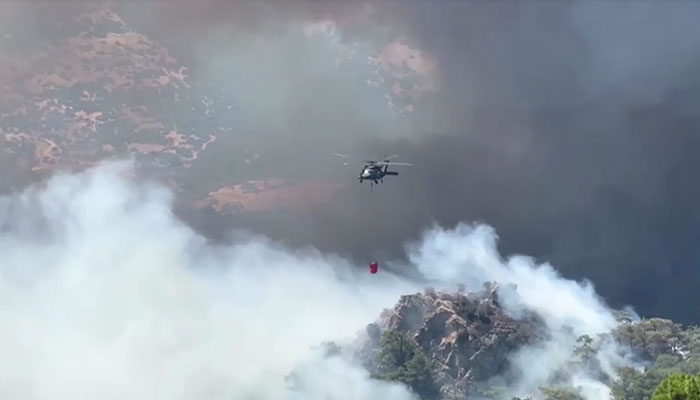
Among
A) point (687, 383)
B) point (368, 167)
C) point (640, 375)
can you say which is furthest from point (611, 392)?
point (687, 383)

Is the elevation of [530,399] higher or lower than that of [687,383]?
higher

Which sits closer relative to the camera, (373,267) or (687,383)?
(687,383)

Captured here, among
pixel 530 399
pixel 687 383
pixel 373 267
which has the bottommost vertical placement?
pixel 687 383

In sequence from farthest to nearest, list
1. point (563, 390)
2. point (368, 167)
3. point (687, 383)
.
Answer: point (563, 390) → point (368, 167) → point (687, 383)

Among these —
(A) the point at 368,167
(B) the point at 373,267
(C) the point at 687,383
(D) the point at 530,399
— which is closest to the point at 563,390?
(D) the point at 530,399

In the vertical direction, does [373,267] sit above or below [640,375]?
above

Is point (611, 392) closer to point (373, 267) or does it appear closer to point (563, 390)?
point (563, 390)

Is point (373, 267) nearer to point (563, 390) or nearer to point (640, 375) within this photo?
point (563, 390)

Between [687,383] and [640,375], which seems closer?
[687,383]

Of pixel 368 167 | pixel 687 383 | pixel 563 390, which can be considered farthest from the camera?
pixel 563 390
